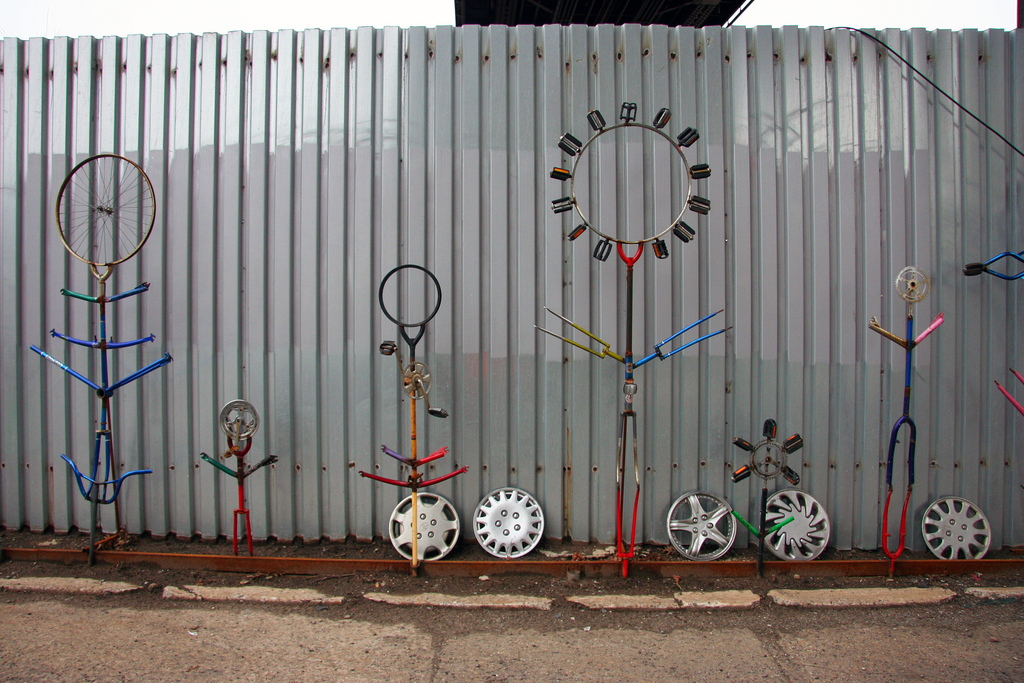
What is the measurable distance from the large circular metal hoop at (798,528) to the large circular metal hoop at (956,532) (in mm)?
777

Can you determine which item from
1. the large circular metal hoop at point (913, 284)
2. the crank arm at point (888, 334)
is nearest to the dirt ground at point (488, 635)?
the crank arm at point (888, 334)

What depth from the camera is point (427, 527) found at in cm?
382

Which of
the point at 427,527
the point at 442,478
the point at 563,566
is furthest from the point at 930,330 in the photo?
the point at 427,527

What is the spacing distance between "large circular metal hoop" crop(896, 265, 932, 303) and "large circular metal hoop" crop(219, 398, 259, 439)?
14.9ft

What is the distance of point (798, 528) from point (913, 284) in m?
1.89

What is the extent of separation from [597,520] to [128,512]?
3515 mm

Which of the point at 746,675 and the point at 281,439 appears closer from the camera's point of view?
the point at 746,675

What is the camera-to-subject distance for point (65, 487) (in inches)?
163

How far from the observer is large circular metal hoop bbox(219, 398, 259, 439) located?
367cm

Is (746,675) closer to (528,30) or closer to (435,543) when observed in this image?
(435,543)

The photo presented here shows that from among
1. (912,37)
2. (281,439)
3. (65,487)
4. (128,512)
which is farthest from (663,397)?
(65,487)

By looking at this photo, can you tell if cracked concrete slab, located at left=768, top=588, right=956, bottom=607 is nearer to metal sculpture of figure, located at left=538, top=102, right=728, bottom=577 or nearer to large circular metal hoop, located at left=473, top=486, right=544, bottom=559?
metal sculpture of figure, located at left=538, top=102, right=728, bottom=577

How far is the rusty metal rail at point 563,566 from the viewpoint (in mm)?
3676

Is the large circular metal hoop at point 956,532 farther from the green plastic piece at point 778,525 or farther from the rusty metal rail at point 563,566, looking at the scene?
the green plastic piece at point 778,525
